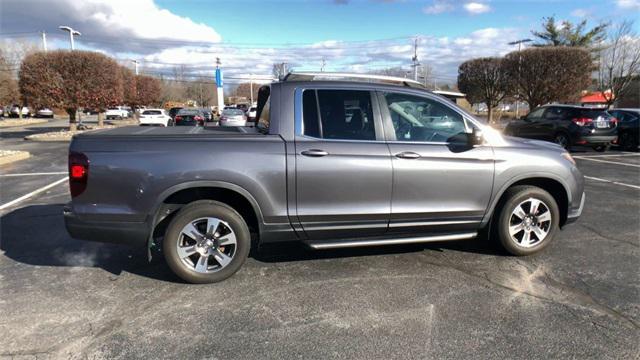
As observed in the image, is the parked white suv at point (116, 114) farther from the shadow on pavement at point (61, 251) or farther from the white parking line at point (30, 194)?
the shadow on pavement at point (61, 251)

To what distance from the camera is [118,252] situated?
4812 mm

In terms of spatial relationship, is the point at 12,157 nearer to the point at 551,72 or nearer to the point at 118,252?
the point at 118,252

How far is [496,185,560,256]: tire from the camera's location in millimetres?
4473

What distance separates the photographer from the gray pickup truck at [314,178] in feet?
12.1

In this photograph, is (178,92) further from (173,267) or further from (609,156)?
(173,267)

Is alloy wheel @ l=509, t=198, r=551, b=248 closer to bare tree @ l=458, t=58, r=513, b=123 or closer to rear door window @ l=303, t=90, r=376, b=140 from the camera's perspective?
rear door window @ l=303, t=90, r=376, b=140

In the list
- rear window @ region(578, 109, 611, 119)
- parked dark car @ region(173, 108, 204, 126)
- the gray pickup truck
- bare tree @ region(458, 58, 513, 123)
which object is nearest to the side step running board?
the gray pickup truck

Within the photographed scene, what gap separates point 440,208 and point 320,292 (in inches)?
56.2

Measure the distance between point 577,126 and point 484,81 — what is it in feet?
51.6

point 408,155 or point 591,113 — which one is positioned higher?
point 591,113

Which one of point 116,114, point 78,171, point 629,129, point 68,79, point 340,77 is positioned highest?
point 68,79

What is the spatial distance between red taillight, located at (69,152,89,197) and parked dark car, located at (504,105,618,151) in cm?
1447

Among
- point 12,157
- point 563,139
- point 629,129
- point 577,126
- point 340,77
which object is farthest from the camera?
point 629,129

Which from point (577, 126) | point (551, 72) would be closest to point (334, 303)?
point (577, 126)
